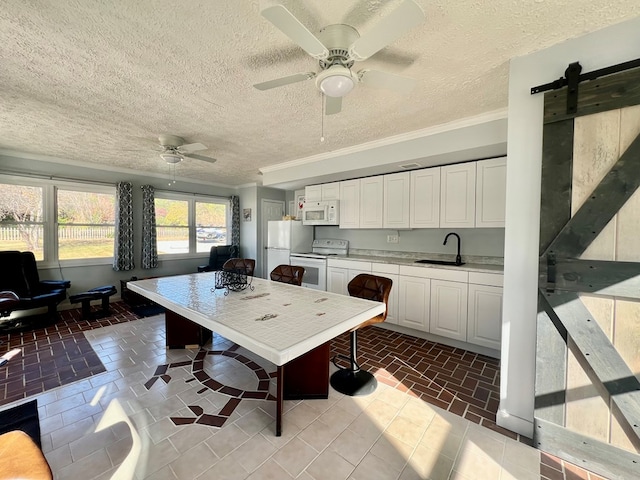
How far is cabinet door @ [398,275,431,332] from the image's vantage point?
3.21 m

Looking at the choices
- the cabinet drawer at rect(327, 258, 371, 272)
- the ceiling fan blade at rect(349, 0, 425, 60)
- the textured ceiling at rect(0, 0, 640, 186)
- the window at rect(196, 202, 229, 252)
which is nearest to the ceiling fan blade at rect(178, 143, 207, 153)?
the textured ceiling at rect(0, 0, 640, 186)

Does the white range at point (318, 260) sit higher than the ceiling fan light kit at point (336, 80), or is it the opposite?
the ceiling fan light kit at point (336, 80)

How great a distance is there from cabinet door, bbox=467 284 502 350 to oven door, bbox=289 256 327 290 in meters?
2.09

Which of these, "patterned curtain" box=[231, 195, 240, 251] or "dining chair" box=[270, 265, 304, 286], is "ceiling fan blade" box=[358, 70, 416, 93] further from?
"patterned curtain" box=[231, 195, 240, 251]

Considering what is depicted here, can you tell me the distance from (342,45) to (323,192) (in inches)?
123

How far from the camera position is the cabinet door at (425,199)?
11.1ft

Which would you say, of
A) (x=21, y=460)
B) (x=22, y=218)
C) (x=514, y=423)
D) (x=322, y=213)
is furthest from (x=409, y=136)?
(x=22, y=218)

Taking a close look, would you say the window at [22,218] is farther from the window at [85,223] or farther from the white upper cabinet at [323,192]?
the white upper cabinet at [323,192]

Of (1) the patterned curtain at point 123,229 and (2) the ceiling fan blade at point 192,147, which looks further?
(1) the patterned curtain at point 123,229

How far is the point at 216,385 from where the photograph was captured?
226cm

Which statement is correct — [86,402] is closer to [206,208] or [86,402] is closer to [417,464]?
[417,464]

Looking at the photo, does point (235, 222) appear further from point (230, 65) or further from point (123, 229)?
point (230, 65)

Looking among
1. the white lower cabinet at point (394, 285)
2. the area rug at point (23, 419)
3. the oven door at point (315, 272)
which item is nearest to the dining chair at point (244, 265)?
the oven door at point (315, 272)

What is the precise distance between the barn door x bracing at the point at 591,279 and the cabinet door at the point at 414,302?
1.60 metres
